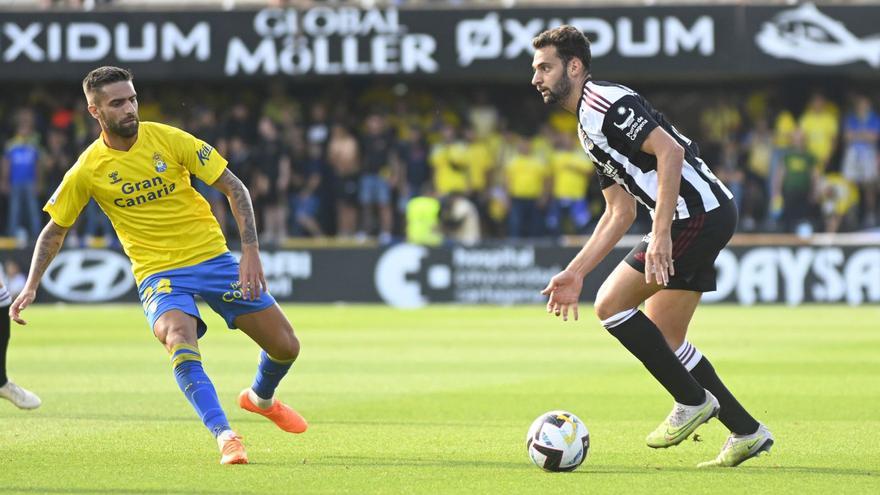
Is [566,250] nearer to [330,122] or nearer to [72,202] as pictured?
[330,122]

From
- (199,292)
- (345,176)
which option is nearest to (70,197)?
(199,292)

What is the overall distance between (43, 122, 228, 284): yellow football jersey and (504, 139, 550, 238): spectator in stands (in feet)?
55.5

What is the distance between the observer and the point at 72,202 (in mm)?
7961

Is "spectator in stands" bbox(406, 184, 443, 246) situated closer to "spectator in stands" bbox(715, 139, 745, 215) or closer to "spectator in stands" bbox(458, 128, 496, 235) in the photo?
"spectator in stands" bbox(458, 128, 496, 235)

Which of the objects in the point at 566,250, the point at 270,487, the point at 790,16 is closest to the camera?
the point at 270,487

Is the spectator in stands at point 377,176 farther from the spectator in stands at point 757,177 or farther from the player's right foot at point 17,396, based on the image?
the player's right foot at point 17,396

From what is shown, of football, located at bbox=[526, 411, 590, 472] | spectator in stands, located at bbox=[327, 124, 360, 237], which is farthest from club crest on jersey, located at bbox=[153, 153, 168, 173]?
spectator in stands, located at bbox=[327, 124, 360, 237]

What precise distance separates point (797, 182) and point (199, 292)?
18080mm

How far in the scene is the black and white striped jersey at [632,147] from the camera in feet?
23.2

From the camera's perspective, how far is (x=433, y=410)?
33.6 ft

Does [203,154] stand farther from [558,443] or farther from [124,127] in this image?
[558,443]

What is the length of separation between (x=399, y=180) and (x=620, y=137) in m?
18.4

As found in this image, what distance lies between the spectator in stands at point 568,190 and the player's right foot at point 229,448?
17.8m

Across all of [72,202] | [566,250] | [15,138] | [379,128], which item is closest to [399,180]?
[379,128]
